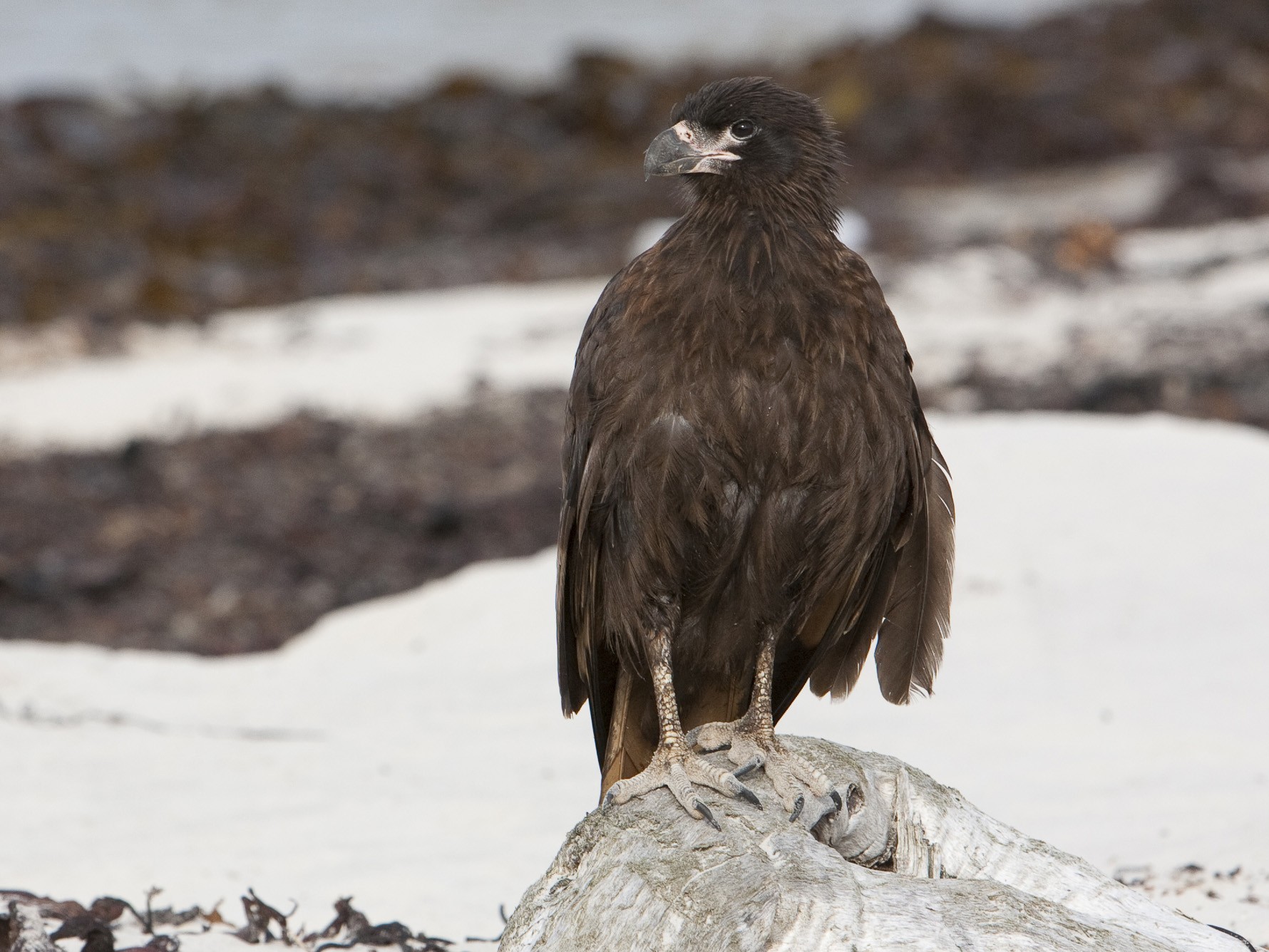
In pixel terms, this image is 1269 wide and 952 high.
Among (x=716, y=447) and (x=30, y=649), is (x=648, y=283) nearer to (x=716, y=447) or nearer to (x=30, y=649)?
(x=716, y=447)

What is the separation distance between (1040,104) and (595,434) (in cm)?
2087

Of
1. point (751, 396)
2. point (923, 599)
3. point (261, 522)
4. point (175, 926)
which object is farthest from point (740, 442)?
point (261, 522)

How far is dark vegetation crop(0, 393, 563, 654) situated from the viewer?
30.9 feet

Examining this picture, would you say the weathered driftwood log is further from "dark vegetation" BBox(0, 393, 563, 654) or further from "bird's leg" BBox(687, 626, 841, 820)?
"dark vegetation" BBox(0, 393, 563, 654)

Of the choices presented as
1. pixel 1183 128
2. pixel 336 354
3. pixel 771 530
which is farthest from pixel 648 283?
pixel 1183 128

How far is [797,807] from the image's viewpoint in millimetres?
3568

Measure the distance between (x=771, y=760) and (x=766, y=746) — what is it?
7cm

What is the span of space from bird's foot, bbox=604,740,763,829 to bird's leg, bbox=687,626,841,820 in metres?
0.08

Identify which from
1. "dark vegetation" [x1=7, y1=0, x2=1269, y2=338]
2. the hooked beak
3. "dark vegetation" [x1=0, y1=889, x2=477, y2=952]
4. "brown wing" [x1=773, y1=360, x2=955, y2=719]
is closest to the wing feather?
"brown wing" [x1=773, y1=360, x2=955, y2=719]

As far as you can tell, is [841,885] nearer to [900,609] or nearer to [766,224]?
[900,609]

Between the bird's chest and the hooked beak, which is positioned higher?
the hooked beak

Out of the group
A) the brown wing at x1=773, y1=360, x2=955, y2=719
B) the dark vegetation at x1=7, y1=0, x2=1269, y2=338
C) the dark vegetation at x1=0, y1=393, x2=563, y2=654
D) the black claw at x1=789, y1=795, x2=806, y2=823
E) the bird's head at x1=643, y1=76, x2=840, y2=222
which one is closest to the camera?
the black claw at x1=789, y1=795, x2=806, y2=823

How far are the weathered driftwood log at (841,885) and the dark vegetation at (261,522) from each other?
5.82 meters

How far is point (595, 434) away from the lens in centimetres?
388
